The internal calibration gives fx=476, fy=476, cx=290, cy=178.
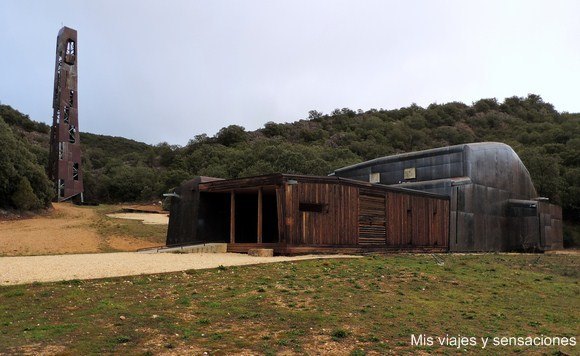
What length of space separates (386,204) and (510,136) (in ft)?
179

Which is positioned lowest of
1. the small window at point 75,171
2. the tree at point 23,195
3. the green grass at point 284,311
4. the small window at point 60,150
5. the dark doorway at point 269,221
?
the green grass at point 284,311

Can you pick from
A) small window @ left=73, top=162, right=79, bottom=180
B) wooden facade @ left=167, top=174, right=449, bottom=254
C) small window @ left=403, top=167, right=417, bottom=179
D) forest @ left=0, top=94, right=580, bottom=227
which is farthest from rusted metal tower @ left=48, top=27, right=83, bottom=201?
small window @ left=403, top=167, right=417, bottom=179

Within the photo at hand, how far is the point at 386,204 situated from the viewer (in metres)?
20.8

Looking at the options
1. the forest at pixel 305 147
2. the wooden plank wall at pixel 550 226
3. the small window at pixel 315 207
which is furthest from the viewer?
the forest at pixel 305 147

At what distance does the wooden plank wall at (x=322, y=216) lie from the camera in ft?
57.4

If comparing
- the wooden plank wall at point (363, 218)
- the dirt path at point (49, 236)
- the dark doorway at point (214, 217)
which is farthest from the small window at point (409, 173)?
the dirt path at point (49, 236)

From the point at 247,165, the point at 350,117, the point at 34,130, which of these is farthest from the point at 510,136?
the point at 34,130

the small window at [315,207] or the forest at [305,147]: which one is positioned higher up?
the forest at [305,147]

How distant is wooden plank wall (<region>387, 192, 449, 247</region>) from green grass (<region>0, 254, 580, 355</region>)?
6.95 meters

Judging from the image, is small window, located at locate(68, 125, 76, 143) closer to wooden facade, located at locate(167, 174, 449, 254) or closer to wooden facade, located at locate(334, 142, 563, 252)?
wooden facade, located at locate(167, 174, 449, 254)

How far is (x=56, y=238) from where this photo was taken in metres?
26.2

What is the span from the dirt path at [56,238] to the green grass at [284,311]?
13369mm

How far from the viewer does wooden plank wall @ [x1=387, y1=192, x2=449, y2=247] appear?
69.1 feet

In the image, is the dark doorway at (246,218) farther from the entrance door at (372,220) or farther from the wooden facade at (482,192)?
the wooden facade at (482,192)
